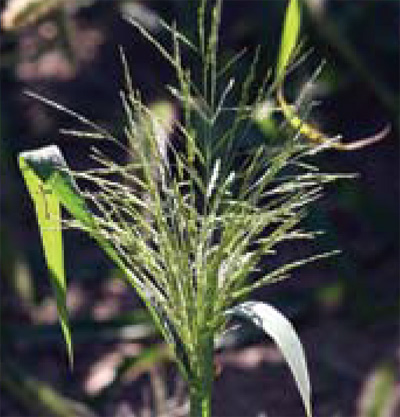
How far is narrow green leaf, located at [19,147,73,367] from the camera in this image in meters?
0.77

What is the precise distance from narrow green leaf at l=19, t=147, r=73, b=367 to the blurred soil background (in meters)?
0.59

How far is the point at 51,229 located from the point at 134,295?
1159mm

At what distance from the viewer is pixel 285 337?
2.36 feet

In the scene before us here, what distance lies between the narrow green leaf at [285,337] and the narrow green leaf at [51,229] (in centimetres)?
12

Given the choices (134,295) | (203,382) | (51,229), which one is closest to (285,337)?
(203,382)

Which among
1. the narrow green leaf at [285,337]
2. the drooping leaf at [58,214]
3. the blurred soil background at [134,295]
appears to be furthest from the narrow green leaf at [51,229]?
the blurred soil background at [134,295]

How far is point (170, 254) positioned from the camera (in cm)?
71

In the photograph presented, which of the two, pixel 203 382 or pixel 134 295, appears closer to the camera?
pixel 203 382

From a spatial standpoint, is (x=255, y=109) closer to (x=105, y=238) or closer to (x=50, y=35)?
(x=105, y=238)

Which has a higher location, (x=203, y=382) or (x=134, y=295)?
(x=203, y=382)

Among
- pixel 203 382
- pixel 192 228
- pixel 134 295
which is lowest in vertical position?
pixel 134 295

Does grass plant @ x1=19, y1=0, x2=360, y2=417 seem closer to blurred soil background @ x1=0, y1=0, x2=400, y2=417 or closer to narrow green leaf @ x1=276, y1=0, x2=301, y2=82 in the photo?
narrow green leaf @ x1=276, y1=0, x2=301, y2=82

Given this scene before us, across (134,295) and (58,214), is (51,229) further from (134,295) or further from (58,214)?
(134,295)

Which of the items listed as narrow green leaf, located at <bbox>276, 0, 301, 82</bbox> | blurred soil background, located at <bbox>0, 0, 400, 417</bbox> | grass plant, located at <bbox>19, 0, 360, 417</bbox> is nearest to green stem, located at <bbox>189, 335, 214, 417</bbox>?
grass plant, located at <bbox>19, 0, 360, 417</bbox>
